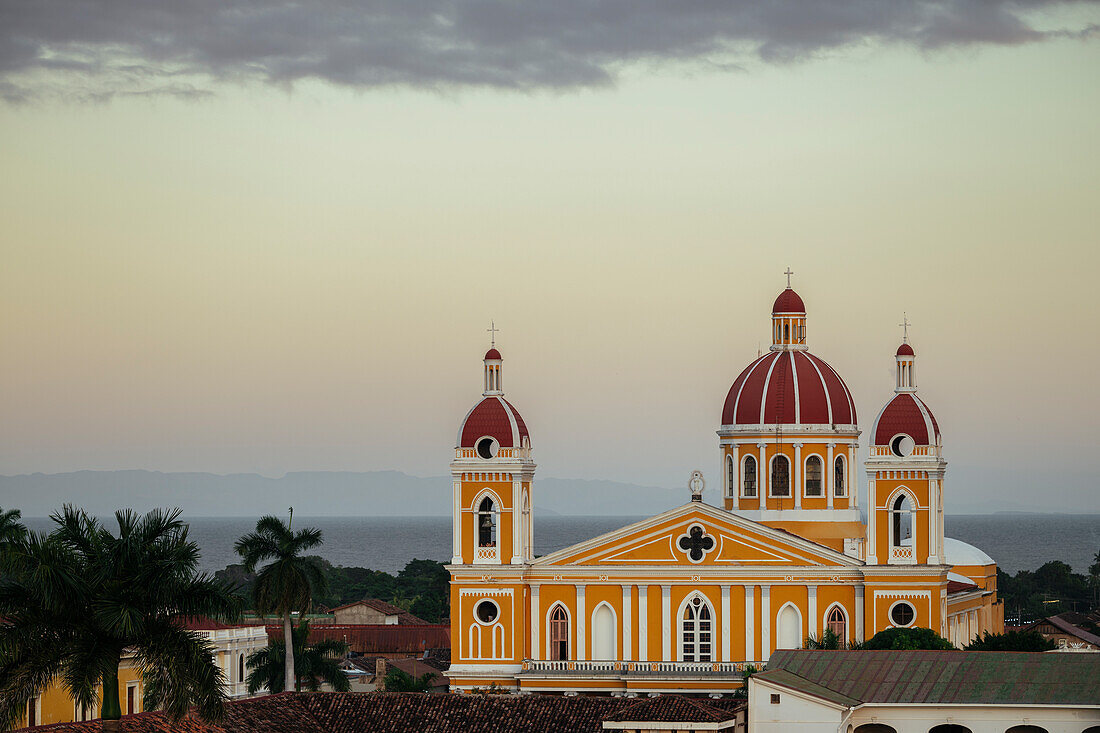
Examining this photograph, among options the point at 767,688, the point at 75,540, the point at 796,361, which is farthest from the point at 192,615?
the point at 796,361

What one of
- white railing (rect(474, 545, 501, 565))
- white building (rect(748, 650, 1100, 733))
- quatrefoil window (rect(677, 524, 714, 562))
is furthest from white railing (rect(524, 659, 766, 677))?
white building (rect(748, 650, 1100, 733))

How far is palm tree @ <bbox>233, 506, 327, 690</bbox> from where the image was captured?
224 feet

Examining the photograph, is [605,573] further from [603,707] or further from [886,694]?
[886,694]

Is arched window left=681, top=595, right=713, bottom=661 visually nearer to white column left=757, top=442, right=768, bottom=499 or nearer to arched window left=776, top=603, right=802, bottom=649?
arched window left=776, top=603, right=802, bottom=649

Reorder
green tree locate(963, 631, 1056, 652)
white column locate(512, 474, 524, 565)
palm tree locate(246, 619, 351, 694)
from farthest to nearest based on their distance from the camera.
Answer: white column locate(512, 474, 524, 565) → palm tree locate(246, 619, 351, 694) → green tree locate(963, 631, 1056, 652)

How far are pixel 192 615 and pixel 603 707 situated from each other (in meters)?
18.0

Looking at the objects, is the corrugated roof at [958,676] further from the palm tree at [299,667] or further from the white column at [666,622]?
the palm tree at [299,667]

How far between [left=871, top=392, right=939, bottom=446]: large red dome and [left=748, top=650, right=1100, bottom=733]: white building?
54.2 ft

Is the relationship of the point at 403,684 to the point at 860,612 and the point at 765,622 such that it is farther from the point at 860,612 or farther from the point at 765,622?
the point at 860,612

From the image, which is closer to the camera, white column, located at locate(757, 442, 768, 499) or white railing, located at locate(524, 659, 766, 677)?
white railing, located at locate(524, 659, 766, 677)

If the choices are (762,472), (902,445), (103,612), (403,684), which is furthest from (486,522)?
(103,612)

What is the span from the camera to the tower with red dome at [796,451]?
74.1 meters

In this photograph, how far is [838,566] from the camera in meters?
69.5

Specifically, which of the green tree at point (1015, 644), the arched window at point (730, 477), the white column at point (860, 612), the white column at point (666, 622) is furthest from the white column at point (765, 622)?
the green tree at point (1015, 644)
